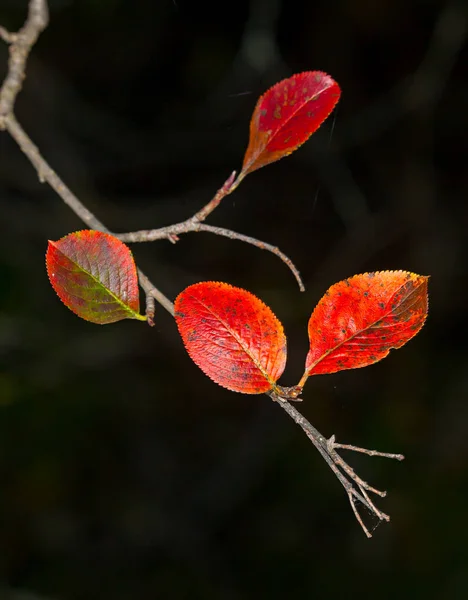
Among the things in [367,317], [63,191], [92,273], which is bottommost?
[367,317]

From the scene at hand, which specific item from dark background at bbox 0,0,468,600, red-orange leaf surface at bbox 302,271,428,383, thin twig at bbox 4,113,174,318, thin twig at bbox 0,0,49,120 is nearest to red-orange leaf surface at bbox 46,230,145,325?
thin twig at bbox 4,113,174,318

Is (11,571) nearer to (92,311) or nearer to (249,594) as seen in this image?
(249,594)

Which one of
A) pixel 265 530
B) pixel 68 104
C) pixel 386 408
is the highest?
pixel 68 104

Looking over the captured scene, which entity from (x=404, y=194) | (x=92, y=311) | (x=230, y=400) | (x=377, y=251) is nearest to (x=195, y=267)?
(x=230, y=400)

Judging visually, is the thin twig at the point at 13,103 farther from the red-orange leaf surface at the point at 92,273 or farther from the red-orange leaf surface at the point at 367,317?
the red-orange leaf surface at the point at 367,317

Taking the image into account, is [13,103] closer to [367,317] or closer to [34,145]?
[34,145]

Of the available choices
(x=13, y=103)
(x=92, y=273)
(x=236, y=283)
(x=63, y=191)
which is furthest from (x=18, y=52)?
(x=236, y=283)
